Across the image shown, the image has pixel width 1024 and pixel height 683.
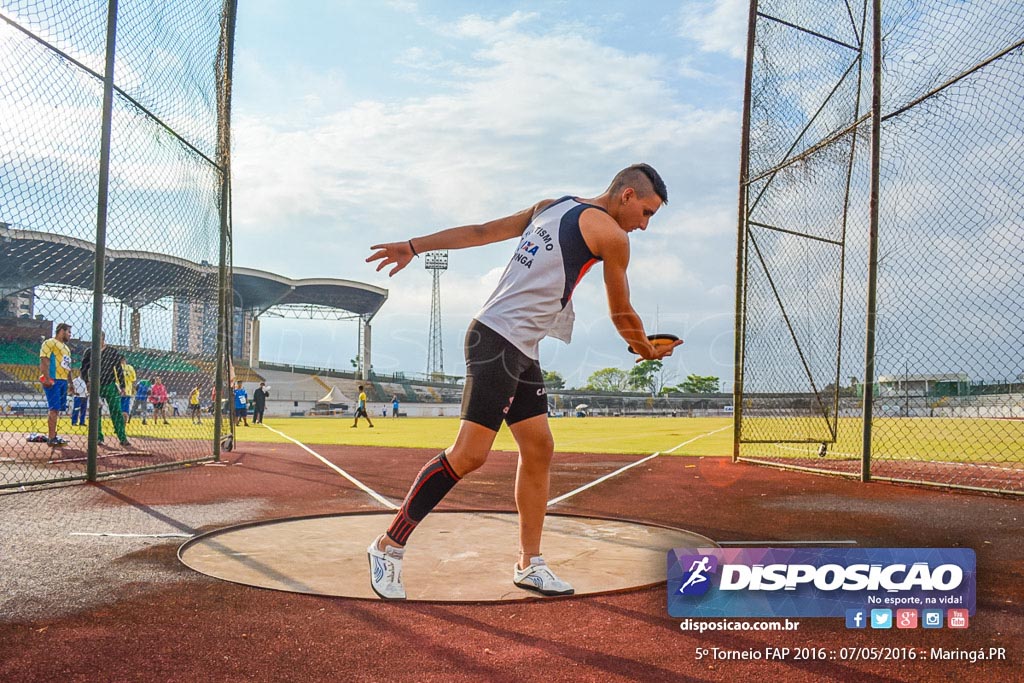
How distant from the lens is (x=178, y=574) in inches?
153

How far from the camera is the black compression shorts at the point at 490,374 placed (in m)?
3.59

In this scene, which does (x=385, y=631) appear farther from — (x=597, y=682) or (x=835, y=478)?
(x=835, y=478)

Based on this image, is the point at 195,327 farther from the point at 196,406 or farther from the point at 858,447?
the point at 858,447

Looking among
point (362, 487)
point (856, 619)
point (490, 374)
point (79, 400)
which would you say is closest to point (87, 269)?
point (362, 487)

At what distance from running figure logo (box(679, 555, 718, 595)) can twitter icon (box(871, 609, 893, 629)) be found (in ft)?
2.39

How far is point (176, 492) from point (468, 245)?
4.57 m

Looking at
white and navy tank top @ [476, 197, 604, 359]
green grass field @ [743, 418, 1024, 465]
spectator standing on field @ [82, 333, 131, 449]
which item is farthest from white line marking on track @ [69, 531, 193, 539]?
green grass field @ [743, 418, 1024, 465]

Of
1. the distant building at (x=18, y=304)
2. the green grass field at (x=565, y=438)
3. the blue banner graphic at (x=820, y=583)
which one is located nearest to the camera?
the blue banner graphic at (x=820, y=583)

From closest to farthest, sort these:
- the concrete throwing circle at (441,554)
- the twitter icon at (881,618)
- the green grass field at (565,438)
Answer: the twitter icon at (881,618)
the concrete throwing circle at (441,554)
the green grass field at (565,438)

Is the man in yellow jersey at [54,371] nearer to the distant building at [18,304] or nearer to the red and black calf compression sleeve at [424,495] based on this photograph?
the distant building at [18,304]

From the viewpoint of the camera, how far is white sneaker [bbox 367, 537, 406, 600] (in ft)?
11.3

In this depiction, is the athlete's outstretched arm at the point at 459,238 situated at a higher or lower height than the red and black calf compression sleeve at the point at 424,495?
higher

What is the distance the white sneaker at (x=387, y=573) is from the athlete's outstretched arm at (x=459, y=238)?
1.42 m

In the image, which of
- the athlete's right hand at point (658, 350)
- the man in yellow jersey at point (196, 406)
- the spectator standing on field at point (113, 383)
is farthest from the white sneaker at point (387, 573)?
the man in yellow jersey at point (196, 406)
